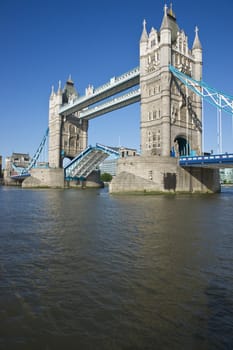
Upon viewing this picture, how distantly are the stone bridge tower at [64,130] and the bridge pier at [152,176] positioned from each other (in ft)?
120

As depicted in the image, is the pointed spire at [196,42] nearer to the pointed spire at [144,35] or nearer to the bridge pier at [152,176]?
the pointed spire at [144,35]

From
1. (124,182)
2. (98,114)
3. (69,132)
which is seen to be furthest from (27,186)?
(124,182)

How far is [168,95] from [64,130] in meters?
39.4

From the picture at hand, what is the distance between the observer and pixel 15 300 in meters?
4.53

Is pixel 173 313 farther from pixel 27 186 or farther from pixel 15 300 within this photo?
pixel 27 186

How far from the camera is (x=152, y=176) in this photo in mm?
37438

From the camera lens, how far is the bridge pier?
123 feet

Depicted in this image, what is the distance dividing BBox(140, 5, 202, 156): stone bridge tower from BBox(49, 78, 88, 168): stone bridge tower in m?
32.0

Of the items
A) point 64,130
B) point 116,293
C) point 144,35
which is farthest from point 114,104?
point 116,293

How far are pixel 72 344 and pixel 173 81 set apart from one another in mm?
44048

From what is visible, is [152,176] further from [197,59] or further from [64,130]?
[64,130]

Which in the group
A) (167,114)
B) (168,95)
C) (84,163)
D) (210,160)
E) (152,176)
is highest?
(168,95)

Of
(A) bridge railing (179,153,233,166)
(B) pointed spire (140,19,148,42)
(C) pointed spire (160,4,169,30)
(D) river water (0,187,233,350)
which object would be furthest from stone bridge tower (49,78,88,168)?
(D) river water (0,187,233,350)

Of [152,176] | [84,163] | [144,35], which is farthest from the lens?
[84,163]
